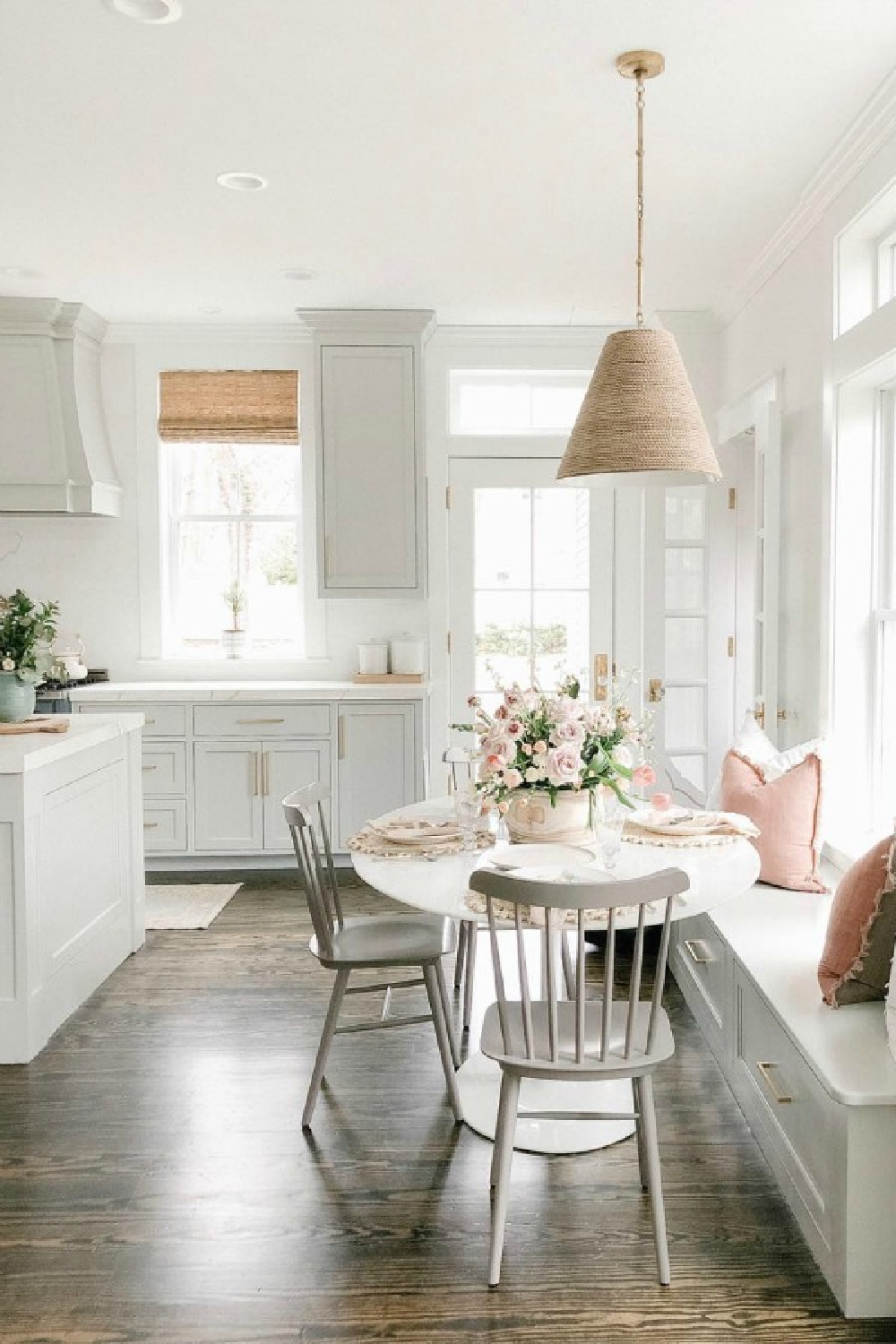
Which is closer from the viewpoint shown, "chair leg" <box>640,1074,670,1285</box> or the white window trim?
"chair leg" <box>640,1074,670,1285</box>

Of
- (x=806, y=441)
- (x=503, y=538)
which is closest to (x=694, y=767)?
(x=503, y=538)

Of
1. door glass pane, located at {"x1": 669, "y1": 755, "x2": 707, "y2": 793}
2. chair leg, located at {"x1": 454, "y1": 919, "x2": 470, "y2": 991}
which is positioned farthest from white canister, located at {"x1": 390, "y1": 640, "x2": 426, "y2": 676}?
chair leg, located at {"x1": 454, "y1": 919, "x2": 470, "y2": 991}

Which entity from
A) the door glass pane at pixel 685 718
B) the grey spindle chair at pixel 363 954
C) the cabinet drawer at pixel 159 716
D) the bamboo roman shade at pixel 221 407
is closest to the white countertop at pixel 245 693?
the cabinet drawer at pixel 159 716

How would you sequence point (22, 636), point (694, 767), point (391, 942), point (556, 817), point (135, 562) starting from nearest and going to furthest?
point (556, 817), point (391, 942), point (22, 636), point (694, 767), point (135, 562)

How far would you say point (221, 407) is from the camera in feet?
19.4

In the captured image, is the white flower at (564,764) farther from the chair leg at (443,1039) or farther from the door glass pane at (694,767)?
the door glass pane at (694,767)

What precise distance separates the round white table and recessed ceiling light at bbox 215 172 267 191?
89.7 inches

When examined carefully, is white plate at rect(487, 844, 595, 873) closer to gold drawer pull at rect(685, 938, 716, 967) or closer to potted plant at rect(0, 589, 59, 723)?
gold drawer pull at rect(685, 938, 716, 967)

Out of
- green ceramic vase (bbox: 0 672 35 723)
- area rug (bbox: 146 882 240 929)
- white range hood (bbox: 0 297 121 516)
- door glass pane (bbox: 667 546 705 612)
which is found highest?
white range hood (bbox: 0 297 121 516)

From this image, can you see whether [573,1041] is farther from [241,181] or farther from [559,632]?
[559,632]

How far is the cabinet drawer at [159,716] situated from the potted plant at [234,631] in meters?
0.58

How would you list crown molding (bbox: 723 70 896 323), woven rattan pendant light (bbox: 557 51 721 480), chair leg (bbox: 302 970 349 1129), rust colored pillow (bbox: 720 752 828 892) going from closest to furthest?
woven rattan pendant light (bbox: 557 51 721 480)
chair leg (bbox: 302 970 349 1129)
crown molding (bbox: 723 70 896 323)
rust colored pillow (bbox: 720 752 828 892)

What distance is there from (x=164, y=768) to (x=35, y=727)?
1769 millimetres

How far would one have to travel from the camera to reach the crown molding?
10.3 feet
